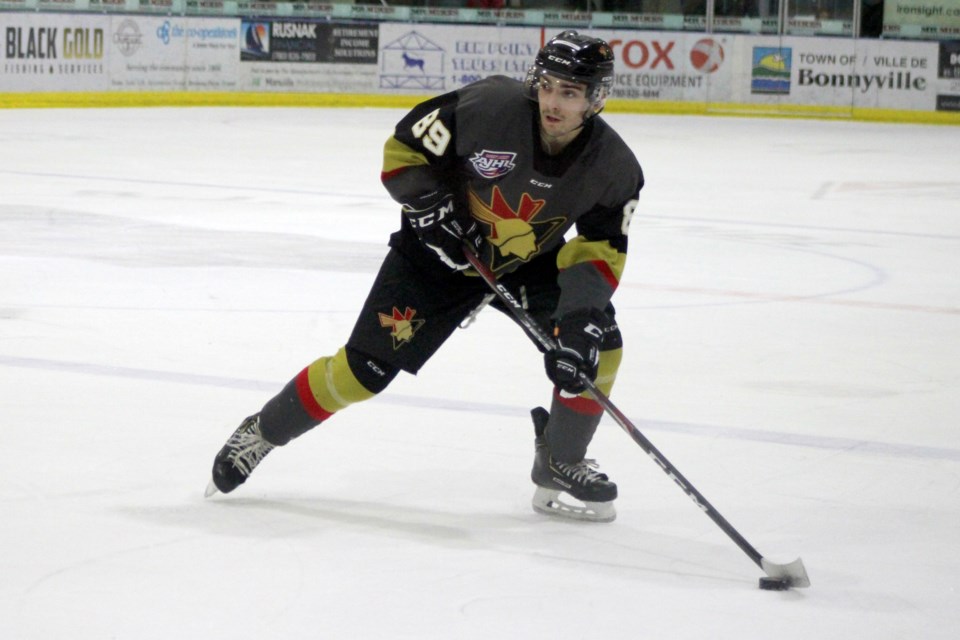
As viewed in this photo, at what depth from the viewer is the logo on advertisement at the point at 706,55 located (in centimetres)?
1585

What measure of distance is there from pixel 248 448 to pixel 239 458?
3 centimetres

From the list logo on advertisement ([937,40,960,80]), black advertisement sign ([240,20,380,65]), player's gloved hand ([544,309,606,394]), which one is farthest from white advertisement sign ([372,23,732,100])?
player's gloved hand ([544,309,606,394])

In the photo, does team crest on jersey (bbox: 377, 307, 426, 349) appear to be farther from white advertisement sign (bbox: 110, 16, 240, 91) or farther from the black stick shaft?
white advertisement sign (bbox: 110, 16, 240, 91)

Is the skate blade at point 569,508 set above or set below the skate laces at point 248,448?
below

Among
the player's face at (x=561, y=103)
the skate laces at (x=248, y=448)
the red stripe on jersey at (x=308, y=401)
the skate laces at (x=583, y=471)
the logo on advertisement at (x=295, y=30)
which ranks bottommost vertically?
the skate laces at (x=583, y=471)

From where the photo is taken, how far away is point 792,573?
2385 millimetres

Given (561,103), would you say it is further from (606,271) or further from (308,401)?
(308,401)

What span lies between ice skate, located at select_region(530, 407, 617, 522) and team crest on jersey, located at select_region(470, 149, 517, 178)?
0.53 meters

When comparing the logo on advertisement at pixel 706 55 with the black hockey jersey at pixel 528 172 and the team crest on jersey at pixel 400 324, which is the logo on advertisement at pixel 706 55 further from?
the team crest on jersey at pixel 400 324

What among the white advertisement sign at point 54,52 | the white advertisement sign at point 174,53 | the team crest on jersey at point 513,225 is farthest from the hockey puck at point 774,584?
the white advertisement sign at point 174,53

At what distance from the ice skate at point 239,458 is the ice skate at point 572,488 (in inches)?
20.0

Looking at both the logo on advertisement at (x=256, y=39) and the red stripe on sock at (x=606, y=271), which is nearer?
the red stripe on sock at (x=606, y=271)

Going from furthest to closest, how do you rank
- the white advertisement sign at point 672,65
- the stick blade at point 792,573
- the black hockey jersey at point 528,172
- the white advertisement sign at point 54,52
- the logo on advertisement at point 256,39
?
the white advertisement sign at point 672,65 → the logo on advertisement at point 256,39 → the white advertisement sign at point 54,52 → the black hockey jersey at point 528,172 → the stick blade at point 792,573

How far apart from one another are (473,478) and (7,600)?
3.47ft
